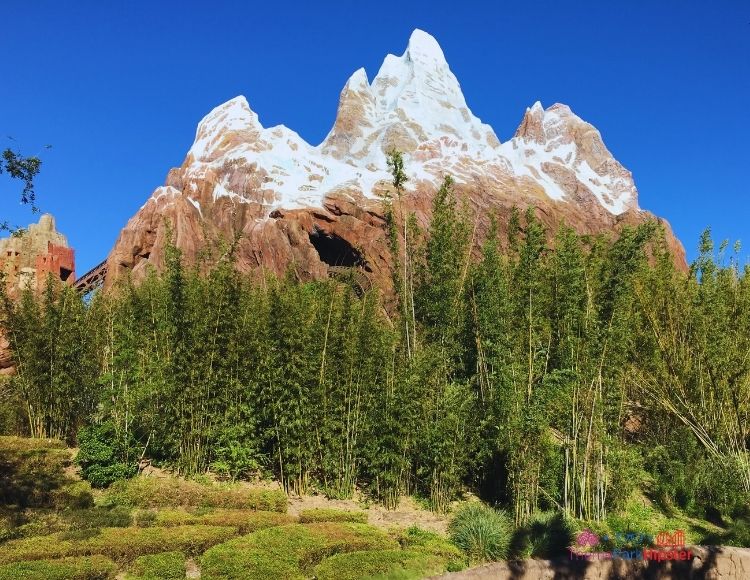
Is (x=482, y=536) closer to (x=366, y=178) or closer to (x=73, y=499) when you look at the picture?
(x=73, y=499)

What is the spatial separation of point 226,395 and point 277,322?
1694mm

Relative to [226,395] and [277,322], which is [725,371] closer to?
[277,322]

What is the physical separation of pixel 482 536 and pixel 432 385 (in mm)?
3025

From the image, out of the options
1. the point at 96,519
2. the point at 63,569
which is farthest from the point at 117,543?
A: the point at 96,519

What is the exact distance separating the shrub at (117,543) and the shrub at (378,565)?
1.59 metres

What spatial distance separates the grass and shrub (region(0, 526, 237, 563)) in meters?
1.40

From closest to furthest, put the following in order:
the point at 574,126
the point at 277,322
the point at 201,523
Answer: the point at 201,523 < the point at 277,322 < the point at 574,126

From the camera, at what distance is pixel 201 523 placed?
7090 millimetres

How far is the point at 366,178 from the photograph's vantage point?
37.0 m

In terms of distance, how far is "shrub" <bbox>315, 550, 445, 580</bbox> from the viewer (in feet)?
18.2

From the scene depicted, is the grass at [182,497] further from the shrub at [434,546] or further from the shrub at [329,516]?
the shrub at [434,546]

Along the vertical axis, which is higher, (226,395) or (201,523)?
(226,395)

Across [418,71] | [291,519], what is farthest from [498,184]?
[291,519]

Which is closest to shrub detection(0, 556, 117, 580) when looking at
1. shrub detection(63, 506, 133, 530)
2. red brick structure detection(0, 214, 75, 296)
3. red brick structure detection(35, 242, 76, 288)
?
shrub detection(63, 506, 133, 530)
